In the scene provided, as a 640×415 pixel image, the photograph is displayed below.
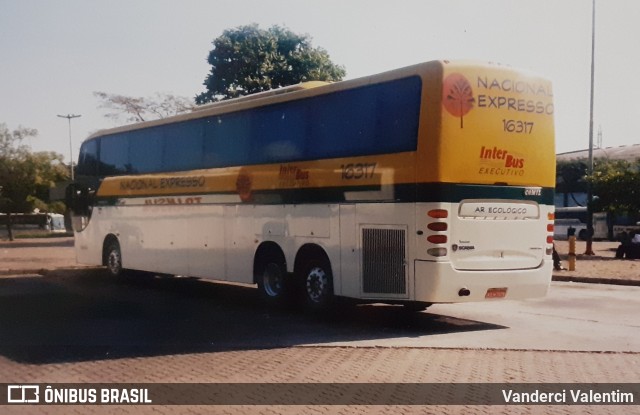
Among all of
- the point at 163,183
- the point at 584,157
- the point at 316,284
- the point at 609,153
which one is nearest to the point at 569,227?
the point at 584,157

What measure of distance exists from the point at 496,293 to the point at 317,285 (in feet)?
9.85

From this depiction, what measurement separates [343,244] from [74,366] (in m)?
4.80

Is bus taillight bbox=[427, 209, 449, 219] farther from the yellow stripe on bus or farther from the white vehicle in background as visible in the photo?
the white vehicle in background

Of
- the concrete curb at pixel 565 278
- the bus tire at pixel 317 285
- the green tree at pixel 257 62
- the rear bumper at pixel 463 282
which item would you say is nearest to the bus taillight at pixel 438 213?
the rear bumper at pixel 463 282

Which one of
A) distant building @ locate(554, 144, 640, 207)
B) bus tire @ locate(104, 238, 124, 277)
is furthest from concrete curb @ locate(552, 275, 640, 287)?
distant building @ locate(554, 144, 640, 207)

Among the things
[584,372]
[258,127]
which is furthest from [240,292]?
[584,372]

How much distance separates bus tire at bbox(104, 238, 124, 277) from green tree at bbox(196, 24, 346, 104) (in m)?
19.1

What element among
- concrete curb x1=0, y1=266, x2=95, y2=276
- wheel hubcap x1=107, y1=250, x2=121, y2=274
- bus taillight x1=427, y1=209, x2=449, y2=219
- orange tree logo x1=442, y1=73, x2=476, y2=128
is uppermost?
orange tree logo x1=442, y1=73, x2=476, y2=128

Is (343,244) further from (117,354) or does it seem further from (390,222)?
(117,354)

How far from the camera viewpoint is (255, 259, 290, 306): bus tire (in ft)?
44.1

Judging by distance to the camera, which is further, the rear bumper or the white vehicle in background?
the white vehicle in background

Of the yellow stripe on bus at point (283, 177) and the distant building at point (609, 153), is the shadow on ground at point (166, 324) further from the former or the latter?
the distant building at point (609, 153)

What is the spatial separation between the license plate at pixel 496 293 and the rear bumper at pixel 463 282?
5 centimetres

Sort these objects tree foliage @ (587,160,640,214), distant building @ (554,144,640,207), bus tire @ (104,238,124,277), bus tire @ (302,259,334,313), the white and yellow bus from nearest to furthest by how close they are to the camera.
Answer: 1. the white and yellow bus
2. bus tire @ (302,259,334,313)
3. bus tire @ (104,238,124,277)
4. tree foliage @ (587,160,640,214)
5. distant building @ (554,144,640,207)
